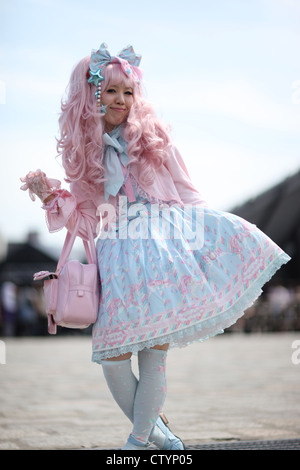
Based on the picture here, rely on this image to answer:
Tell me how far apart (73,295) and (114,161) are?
0.63 m

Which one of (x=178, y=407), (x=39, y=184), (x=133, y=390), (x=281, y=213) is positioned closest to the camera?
(x=133, y=390)

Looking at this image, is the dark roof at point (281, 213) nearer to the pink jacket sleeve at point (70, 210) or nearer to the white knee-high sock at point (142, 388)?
the pink jacket sleeve at point (70, 210)

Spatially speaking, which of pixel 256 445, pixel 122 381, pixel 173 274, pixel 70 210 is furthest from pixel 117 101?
pixel 256 445

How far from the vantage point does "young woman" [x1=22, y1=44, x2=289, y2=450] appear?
113 inches

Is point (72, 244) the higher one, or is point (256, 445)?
point (72, 244)

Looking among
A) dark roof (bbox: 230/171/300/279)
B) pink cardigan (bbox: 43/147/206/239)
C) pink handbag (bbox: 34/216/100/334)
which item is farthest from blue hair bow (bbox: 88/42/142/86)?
dark roof (bbox: 230/171/300/279)

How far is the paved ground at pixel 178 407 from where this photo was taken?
3762 mm

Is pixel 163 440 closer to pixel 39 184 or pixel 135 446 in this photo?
pixel 135 446

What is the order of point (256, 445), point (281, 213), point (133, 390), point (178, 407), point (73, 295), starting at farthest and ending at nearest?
point (281, 213) < point (178, 407) < point (256, 445) < point (133, 390) < point (73, 295)

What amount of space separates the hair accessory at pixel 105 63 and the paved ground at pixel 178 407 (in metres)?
1.71

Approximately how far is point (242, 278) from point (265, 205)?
1836 cm

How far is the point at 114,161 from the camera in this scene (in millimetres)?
3113

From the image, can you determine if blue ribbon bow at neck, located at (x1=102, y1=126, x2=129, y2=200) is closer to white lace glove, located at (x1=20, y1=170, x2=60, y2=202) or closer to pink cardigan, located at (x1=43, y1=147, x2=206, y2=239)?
pink cardigan, located at (x1=43, y1=147, x2=206, y2=239)

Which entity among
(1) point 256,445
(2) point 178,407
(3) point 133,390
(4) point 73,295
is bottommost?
(2) point 178,407
